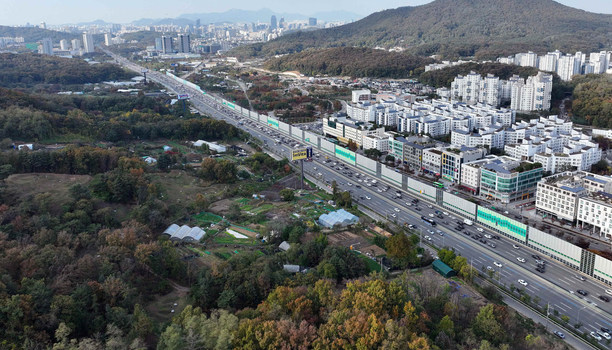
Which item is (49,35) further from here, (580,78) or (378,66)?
(580,78)

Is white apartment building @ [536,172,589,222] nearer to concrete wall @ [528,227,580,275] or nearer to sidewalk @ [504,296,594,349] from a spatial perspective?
concrete wall @ [528,227,580,275]

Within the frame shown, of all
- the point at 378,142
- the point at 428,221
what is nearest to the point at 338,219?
the point at 428,221

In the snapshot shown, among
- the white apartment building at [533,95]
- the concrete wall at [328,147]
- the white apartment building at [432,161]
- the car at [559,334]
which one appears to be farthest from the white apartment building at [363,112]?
the car at [559,334]

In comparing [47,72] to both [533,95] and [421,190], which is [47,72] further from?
[533,95]

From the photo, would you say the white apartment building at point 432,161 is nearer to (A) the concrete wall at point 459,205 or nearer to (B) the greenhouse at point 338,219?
(A) the concrete wall at point 459,205

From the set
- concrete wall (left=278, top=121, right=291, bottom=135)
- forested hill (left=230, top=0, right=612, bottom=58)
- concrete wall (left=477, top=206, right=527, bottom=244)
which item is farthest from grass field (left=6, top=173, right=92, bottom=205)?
forested hill (left=230, top=0, right=612, bottom=58)
